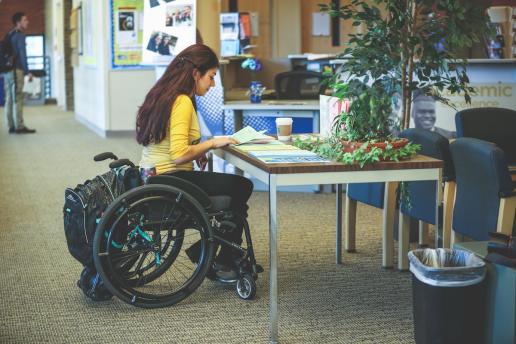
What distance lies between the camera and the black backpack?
3688mm

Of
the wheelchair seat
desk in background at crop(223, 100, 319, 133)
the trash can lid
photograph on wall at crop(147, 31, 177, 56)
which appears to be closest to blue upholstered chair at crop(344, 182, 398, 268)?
the wheelchair seat

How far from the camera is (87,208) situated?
368cm

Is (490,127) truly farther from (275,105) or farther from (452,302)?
(275,105)

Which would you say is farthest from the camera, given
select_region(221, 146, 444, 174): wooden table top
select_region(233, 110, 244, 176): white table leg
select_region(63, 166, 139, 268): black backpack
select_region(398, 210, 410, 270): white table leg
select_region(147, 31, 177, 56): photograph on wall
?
select_region(147, 31, 177, 56): photograph on wall

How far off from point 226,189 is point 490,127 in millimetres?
1672

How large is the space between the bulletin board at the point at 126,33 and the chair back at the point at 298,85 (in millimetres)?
3533

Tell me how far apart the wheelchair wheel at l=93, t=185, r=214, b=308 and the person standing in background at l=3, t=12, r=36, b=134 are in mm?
8225

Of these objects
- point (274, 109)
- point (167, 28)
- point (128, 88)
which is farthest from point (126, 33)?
Result: point (274, 109)

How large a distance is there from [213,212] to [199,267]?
0.26 m

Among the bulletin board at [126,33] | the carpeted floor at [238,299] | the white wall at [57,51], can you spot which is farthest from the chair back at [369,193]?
the white wall at [57,51]

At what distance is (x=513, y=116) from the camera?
474cm

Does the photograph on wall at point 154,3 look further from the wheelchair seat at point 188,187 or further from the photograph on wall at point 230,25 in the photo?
the wheelchair seat at point 188,187

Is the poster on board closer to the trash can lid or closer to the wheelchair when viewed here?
the wheelchair

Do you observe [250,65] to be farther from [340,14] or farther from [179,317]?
[179,317]
